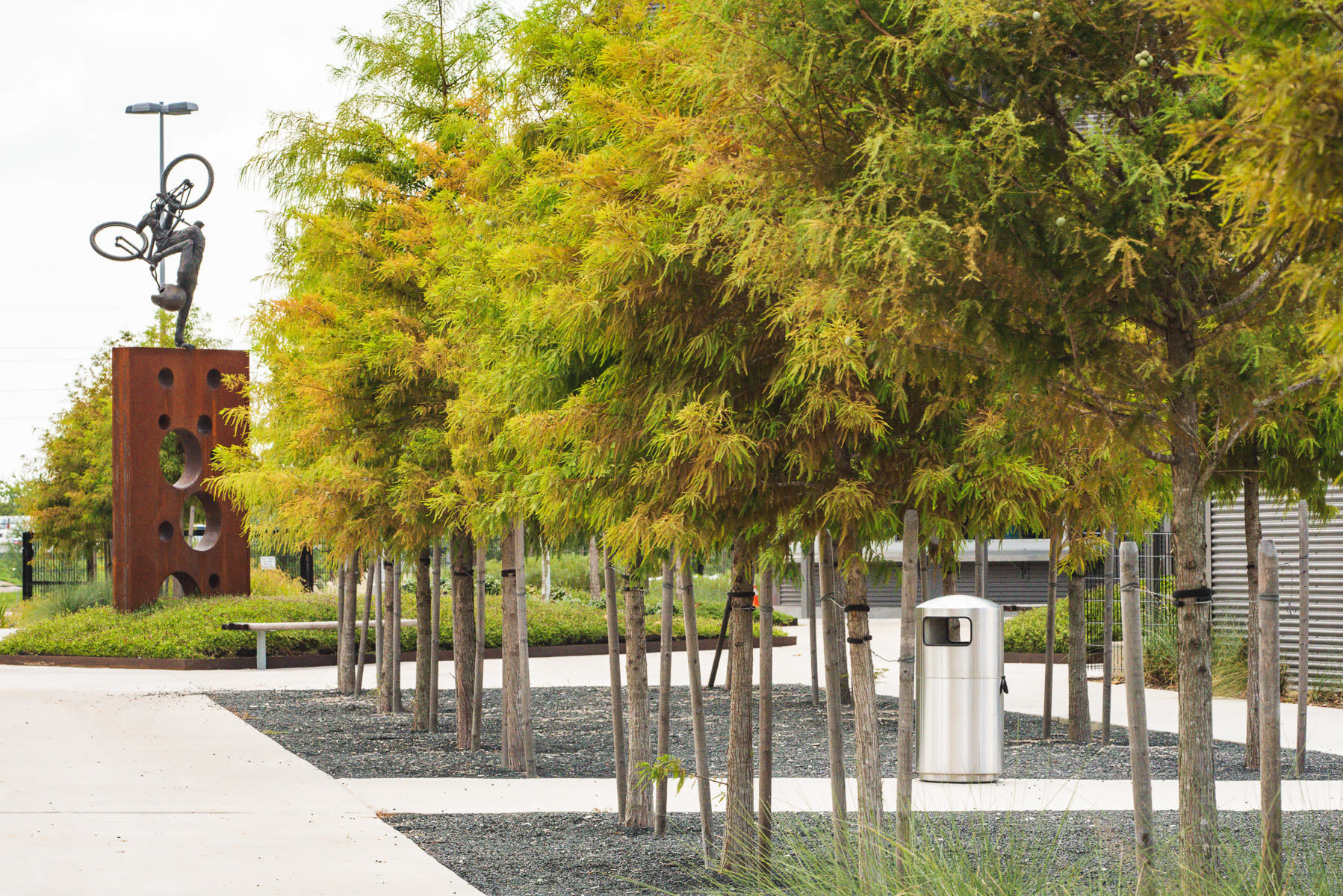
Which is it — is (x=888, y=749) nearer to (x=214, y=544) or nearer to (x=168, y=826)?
(x=168, y=826)

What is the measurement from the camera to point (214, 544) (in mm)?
22125

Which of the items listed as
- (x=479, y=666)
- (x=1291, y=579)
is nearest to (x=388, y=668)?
(x=479, y=666)

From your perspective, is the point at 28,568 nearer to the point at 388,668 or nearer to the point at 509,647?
the point at 388,668

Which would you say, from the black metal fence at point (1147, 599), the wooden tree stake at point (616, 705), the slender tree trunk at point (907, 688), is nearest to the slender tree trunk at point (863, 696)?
the slender tree trunk at point (907, 688)

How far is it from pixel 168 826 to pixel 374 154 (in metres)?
6.27

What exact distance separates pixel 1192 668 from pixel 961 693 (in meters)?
5.42

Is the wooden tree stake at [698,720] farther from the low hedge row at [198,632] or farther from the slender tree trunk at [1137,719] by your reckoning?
the low hedge row at [198,632]

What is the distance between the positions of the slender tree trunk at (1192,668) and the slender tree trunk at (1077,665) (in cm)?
656

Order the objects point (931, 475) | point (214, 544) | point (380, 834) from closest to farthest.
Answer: point (931, 475) < point (380, 834) < point (214, 544)

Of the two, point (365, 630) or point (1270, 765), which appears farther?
point (365, 630)

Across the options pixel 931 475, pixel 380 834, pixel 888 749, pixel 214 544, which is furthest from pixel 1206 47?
pixel 214 544

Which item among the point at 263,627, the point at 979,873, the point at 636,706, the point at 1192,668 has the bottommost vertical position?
the point at 263,627

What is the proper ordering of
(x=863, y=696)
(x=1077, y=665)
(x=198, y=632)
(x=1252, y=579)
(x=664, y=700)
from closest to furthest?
(x=863, y=696)
(x=664, y=700)
(x=1252, y=579)
(x=1077, y=665)
(x=198, y=632)

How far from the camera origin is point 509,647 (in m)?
9.20
